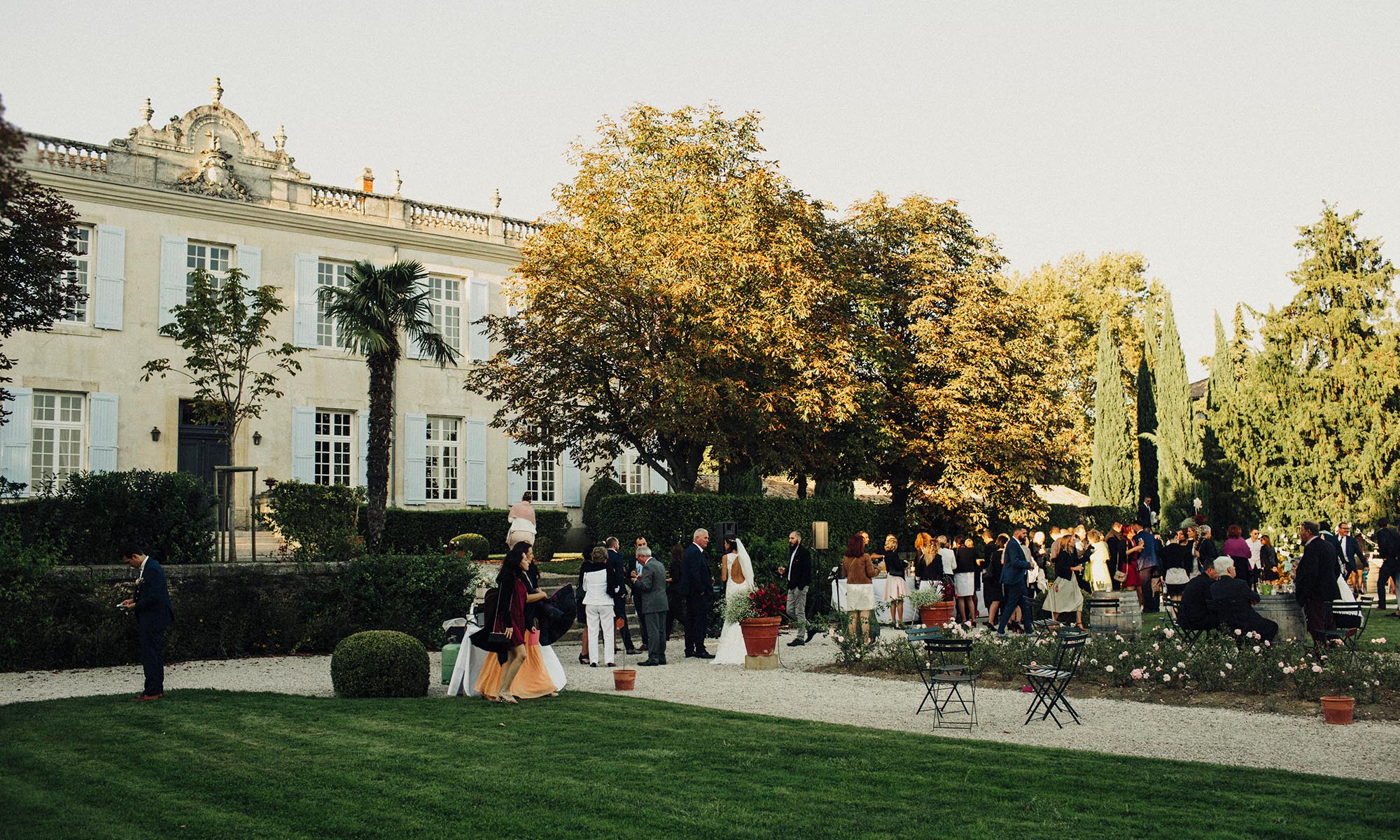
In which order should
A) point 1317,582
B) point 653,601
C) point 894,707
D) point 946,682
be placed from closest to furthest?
point 946,682
point 894,707
point 1317,582
point 653,601

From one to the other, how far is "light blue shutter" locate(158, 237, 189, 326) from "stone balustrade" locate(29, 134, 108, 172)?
2098 millimetres

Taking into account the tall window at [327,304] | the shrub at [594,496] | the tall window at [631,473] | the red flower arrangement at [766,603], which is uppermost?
the tall window at [327,304]

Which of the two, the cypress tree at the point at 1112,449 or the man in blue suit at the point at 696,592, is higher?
the cypress tree at the point at 1112,449

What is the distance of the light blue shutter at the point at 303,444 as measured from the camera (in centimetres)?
2780

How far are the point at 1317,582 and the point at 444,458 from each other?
22.2 metres

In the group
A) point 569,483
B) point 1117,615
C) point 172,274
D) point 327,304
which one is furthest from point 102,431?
point 1117,615

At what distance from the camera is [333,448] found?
28.8 m

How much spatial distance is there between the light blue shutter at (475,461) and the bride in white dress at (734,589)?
15.0 meters

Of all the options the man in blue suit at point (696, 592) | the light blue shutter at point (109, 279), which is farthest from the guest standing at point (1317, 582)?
the light blue shutter at point (109, 279)

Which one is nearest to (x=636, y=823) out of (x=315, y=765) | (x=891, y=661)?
(x=315, y=765)

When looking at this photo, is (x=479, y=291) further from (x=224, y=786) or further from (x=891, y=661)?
(x=224, y=786)

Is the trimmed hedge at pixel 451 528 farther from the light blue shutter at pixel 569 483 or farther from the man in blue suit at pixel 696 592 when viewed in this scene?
the man in blue suit at pixel 696 592

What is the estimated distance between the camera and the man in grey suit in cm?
1528

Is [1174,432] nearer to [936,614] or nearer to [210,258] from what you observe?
[936,614]
